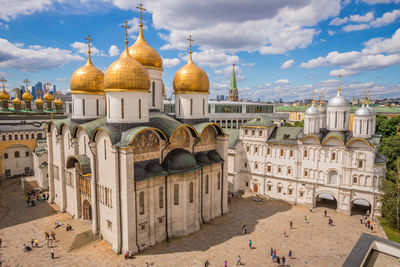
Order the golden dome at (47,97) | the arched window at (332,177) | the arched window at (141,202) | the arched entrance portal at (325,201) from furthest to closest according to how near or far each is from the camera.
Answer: the golden dome at (47,97)
the arched entrance portal at (325,201)
the arched window at (332,177)
the arched window at (141,202)

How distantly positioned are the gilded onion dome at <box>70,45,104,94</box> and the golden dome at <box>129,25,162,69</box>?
4148mm

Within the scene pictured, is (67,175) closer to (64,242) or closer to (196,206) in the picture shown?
(64,242)

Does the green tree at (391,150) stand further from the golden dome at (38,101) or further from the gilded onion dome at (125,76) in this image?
the golden dome at (38,101)

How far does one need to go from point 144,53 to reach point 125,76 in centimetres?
546

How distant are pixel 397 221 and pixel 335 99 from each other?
1288cm

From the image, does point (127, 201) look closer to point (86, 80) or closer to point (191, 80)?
point (191, 80)

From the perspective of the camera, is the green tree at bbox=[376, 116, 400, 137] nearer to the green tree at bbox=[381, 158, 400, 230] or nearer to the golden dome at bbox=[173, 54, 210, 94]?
the green tree at bbox=[381, 158, 400, 230]

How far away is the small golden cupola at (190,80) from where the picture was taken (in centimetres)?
2419

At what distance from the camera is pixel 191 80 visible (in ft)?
79.2

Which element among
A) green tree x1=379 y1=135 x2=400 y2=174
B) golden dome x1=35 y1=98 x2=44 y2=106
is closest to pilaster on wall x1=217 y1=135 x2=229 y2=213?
green tree x1=379 y1=135 x2=400 y2=174

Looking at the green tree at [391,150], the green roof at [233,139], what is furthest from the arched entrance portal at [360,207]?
the green roof at [233,139]

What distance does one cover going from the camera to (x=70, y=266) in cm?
1694

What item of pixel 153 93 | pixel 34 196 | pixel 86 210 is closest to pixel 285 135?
pixel 153 93

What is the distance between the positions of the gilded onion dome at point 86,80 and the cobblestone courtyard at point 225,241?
12.0 m
